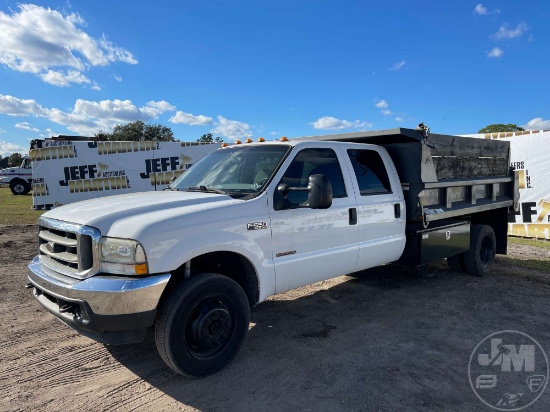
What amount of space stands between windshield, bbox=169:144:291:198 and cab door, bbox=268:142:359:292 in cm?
17

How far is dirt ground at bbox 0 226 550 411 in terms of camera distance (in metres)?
2.95

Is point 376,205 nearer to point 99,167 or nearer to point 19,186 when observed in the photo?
point 99,167

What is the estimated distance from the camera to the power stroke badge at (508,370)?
304cm

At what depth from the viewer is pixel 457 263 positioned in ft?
21.7

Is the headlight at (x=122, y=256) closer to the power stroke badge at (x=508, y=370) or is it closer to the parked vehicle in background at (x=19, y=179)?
the power stroke badge at (x=508, y=370)

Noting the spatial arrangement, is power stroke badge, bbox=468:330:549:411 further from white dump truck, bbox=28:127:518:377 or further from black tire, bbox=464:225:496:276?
black tire, bbox=464:225:496:276

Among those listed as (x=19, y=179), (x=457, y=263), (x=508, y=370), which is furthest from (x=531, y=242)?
(x=19, y=179)

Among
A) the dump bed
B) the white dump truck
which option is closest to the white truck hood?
the white dump truck

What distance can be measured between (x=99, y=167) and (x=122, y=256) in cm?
1509

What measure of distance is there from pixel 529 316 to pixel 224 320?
147 inches

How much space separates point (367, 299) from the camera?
5.29m

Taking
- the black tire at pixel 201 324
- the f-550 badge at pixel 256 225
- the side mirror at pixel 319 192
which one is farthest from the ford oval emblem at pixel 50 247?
the side mirror at pixel 319 192

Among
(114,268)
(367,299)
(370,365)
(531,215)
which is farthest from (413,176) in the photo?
(531,215)

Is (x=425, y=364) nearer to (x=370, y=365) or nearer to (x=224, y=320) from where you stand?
(x=370, y=365)
